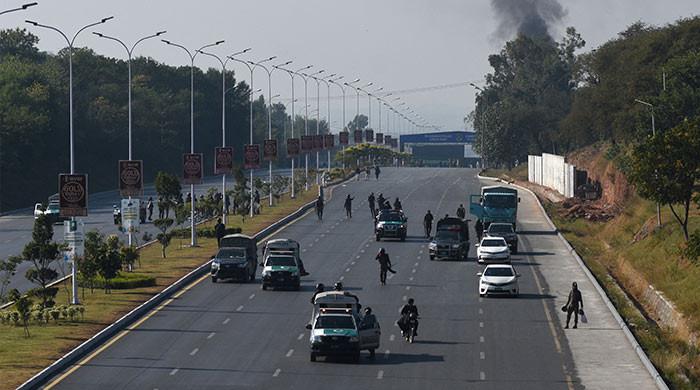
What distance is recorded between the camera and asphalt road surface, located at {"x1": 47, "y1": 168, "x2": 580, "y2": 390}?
36.5m

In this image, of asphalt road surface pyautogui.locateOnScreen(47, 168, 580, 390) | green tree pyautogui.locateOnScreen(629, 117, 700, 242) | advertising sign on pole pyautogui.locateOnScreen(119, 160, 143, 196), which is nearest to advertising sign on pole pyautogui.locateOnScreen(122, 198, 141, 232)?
advertising sign on pole pyautogui.locateOnScreen(119, 160, 143, 196)

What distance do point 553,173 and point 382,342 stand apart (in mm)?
94384

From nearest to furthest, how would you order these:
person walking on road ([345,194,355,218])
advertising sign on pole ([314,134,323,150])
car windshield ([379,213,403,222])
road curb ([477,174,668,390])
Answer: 1. road curb ([477,174,668,390])
2. car windshield ([379,213,403,222])
3. person walking on road ([345,194,355,218])
4. advertising sign on pole ([314,134,323,150])

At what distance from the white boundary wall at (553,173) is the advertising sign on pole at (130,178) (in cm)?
6138

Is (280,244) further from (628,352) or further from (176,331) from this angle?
(628,352)

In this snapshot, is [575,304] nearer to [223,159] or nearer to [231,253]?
[231,253]

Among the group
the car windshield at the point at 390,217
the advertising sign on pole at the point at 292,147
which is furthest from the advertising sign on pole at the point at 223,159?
the advertising sign on pole at the point at 292,147

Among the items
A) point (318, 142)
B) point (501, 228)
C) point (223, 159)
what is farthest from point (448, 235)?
point (318, 142)

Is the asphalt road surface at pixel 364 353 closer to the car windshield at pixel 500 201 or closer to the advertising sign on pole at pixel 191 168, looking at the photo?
the advertising sign on pole at pixel 191 168

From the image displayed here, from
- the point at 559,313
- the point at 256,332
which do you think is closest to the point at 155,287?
the point at 256,332

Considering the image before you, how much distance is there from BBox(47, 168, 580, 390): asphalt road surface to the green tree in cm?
683

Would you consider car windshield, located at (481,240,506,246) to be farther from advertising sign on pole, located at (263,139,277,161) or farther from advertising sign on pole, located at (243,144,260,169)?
advertising sign on pole, located at (263,139,277,161)

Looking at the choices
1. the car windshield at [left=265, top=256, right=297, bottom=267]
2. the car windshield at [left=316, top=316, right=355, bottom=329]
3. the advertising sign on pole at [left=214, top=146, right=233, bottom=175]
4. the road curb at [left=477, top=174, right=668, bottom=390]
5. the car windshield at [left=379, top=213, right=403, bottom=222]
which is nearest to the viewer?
the road curb at [left=477, top=174, right=668, bottom=390]

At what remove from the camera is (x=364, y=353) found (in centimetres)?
4128
